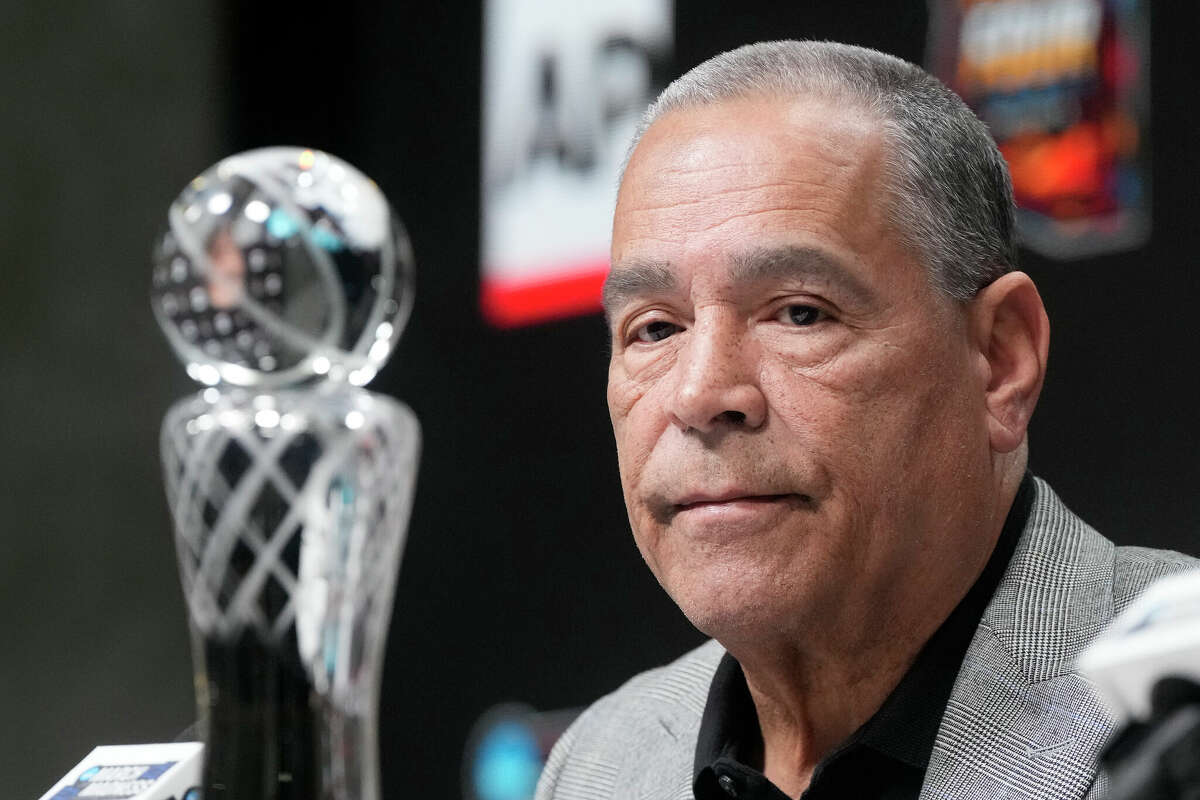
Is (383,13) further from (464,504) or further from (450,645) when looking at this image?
(450,645)

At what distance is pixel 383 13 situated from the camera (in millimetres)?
4012

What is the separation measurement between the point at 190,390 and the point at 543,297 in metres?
1.02

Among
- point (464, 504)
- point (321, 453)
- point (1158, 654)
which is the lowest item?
point (464, 504)

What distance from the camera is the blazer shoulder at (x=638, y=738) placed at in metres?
1.96

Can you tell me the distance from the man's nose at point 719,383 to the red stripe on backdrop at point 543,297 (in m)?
1.75

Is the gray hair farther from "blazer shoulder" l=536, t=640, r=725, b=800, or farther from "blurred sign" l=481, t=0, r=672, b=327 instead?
"blurred sign" l=481, t=0, r=672, b=327

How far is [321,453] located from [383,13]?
2926mm

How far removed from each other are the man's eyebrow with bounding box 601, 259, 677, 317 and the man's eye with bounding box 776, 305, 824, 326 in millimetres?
126

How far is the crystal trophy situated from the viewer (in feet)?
4.19

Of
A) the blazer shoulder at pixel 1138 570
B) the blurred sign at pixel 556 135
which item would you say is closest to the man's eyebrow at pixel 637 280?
the blazer shoulder at pixel 1138 570

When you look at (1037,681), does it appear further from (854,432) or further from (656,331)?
(656,331)

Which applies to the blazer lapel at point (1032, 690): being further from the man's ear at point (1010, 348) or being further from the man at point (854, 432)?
the man's ear at point (1010, 348)

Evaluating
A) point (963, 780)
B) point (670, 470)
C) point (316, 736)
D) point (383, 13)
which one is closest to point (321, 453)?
point (316, 736)

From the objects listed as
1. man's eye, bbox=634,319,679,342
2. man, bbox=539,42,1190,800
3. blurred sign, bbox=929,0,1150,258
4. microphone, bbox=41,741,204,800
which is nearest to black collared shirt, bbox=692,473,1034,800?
man, bbox=539,42,1190,800
